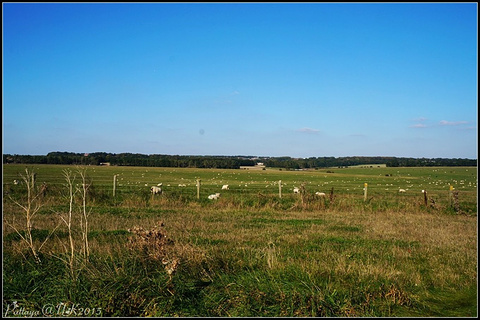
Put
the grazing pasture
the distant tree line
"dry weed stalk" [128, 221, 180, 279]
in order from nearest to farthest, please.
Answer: the grazing pasture
"dry weed stalk" [128, 221, 180, 279]
the distant tree line

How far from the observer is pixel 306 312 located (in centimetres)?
526

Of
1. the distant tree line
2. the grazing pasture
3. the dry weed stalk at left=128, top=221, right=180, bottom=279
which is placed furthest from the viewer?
the distant tree line

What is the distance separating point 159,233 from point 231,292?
5.96 feet

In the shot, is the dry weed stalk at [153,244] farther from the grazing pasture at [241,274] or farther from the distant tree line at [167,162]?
the distant tree line at [167,162]

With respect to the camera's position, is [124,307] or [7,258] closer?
[124,307]

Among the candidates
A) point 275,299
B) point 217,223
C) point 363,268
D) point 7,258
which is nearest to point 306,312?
point 275,299

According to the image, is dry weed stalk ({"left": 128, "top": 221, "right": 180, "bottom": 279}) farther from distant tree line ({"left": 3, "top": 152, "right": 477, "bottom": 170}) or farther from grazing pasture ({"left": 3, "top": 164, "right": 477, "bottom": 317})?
distant tree line ({"left": 3, "top": 152, "right": 477, "bottom": 170})

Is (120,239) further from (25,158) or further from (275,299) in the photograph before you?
(25,158)

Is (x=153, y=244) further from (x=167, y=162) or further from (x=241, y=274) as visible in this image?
(x=167, y=162)

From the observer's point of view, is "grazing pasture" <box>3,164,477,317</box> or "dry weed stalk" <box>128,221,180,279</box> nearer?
"grazing pasture" <box>3,164,477,317</box>

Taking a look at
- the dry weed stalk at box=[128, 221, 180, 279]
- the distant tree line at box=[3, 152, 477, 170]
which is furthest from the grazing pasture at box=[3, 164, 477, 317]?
the distant tree line at box=[3, 152, 477, 170]

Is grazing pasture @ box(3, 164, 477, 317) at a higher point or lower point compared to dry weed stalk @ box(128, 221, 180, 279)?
lower

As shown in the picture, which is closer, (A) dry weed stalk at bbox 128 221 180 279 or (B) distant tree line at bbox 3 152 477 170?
(A) dry weed stalk at bbox 128 221 180 279

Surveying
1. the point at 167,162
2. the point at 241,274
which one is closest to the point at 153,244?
the point at 241,274
